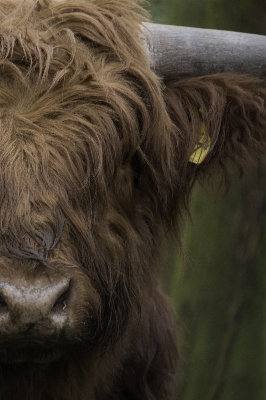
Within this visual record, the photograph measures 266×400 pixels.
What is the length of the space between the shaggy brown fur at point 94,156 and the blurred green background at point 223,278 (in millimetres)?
1398

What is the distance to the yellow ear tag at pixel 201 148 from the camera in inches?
104

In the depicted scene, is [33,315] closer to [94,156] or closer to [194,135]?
[94,156]

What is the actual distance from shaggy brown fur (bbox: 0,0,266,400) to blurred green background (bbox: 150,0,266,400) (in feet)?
4.59

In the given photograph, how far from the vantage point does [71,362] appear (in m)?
2.55

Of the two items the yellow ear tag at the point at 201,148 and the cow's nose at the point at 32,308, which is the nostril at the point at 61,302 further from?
the yellow ear tag at the point at 201,148

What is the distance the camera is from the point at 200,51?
8.07 feet

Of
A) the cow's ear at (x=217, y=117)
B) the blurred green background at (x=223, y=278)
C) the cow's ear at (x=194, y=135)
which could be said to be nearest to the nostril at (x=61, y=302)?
the cow's ear at (x=194, y=135)

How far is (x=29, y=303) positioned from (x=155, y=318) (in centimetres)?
138

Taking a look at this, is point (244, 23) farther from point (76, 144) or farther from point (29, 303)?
point (29, 303)

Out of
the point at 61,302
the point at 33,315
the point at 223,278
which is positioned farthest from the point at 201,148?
the point at 223,278

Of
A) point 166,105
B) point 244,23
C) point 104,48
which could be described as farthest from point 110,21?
point 244,23

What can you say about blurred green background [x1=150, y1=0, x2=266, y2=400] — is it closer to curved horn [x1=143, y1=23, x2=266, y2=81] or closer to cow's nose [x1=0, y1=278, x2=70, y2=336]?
curved horn [x1=143, y1=23, x2=266, y2=81]

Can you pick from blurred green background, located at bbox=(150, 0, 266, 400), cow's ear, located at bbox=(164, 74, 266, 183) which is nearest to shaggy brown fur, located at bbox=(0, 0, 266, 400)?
cow's ear, located at bbox=(164, 74, 266, 183)

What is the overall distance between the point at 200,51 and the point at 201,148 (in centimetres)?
35
